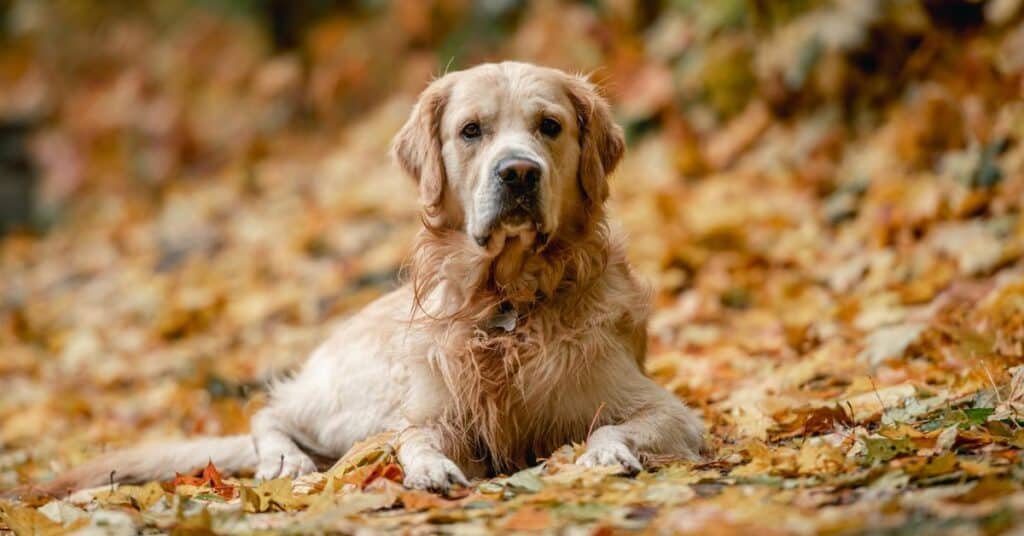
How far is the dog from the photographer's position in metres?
3.57

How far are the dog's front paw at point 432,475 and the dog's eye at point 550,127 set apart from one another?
1241 mm

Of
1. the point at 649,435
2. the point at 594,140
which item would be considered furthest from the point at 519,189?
the point at 649,435

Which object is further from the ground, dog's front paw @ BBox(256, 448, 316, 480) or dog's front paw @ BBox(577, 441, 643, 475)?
dog's front paw @ BBox(577, 441, 643, 475)

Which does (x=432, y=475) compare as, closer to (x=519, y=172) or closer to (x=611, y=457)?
(x=611, y=457)

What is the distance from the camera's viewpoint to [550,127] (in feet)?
12.5

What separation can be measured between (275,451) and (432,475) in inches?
54.4

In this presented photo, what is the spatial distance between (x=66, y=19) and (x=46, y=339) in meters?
6.55

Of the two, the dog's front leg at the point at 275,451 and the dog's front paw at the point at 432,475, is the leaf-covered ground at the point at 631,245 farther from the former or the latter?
the dog's front leg at the point at 275,451

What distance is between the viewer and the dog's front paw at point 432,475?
307cm

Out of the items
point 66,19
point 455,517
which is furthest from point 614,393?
point 66,19

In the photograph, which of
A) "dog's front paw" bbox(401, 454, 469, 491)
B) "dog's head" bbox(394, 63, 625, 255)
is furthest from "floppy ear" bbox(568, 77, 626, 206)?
"dog's front paw" bbox(401, 454, 469, 491)

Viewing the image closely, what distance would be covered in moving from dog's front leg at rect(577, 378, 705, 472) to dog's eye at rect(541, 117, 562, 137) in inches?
37.3

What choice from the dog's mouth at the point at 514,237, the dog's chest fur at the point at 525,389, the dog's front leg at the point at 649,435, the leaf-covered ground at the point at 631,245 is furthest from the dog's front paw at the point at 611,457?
the dog's mouth at the point at 514,237

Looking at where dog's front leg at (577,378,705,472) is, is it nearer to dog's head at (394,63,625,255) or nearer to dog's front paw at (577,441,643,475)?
dog's front paw at (577,441,643,475)
